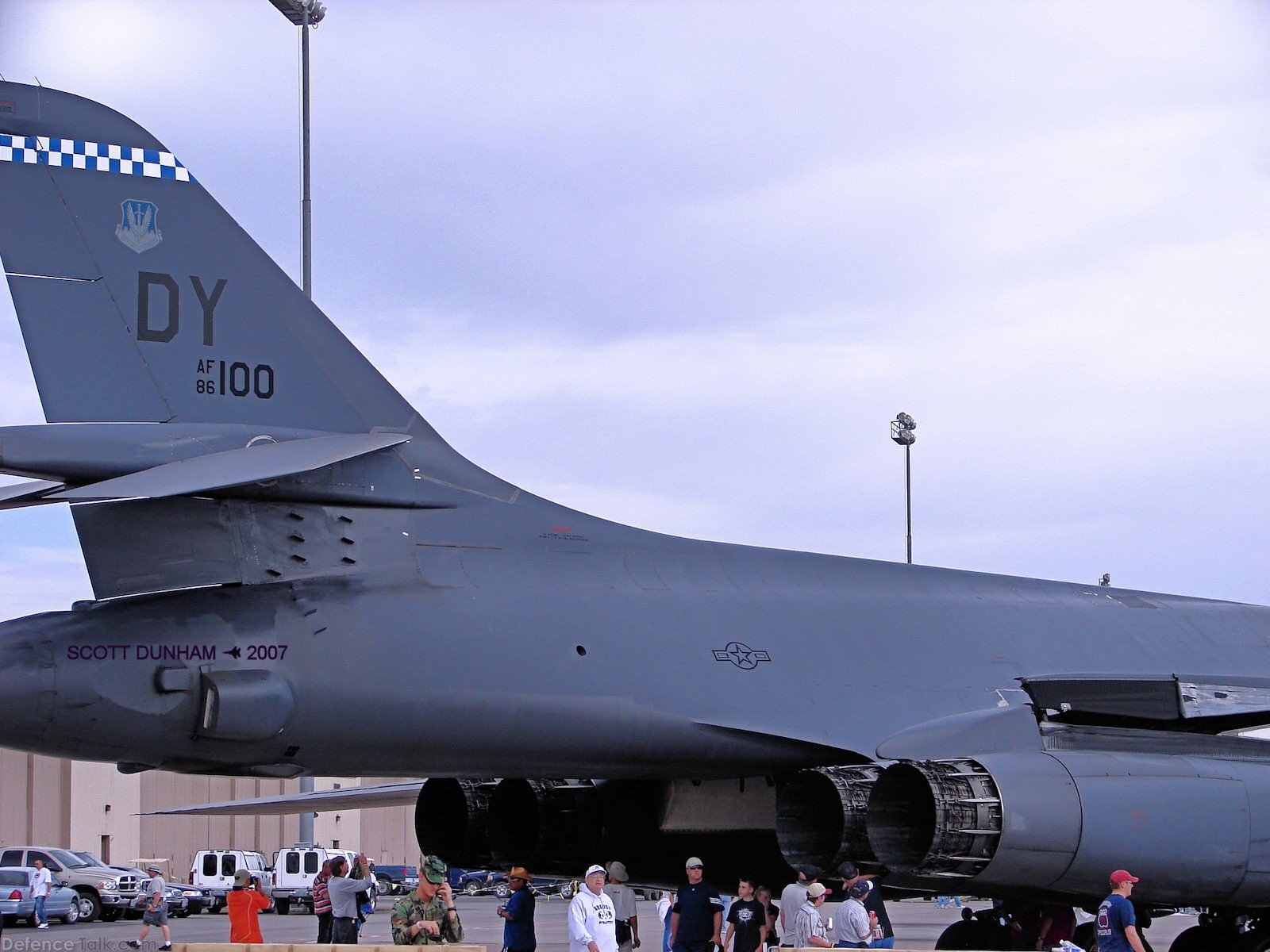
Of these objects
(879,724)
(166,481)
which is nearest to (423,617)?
(166,481)

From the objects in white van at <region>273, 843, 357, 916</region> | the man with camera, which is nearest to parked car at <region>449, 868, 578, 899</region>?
white van at <region>273, 843, 357, 916</region>

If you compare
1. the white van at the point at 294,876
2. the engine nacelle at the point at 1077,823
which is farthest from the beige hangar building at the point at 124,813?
the engine nacelle at the point at 1077,823

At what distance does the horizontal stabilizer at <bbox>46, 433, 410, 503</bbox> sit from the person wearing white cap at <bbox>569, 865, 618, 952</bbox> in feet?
9.35

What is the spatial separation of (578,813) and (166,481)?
4640 millimetres

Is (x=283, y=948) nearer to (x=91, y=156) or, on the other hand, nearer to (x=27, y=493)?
(x=27, y=493)

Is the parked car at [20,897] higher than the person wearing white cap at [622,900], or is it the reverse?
the person wearing white cap at [622,900]

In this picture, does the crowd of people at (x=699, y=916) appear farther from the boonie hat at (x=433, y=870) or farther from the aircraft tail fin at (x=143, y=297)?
the aircraft tail fin at (x=143, y=297)

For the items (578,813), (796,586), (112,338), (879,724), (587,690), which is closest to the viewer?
(112,338)

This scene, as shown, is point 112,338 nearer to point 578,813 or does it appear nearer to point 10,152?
point 10,152

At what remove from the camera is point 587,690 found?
29.5ft

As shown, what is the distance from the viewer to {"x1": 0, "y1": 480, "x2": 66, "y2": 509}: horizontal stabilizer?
8.05 meters

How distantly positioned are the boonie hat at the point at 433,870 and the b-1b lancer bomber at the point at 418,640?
549 mm

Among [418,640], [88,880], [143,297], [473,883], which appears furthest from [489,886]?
[143,297]

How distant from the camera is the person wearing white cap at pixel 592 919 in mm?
8969
